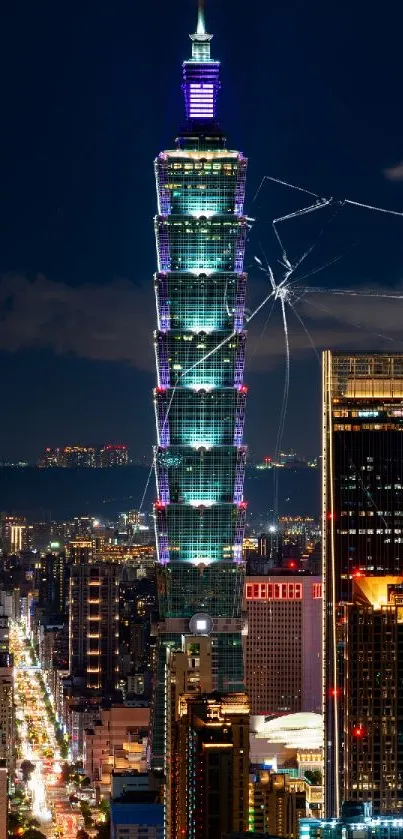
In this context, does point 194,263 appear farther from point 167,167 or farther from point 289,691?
point 289,691

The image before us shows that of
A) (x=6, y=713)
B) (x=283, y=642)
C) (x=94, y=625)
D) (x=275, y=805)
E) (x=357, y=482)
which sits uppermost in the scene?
(x=357, y=482)

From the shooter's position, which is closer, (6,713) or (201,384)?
(201,384)

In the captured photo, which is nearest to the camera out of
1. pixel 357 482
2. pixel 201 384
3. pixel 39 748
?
pixel 357 482

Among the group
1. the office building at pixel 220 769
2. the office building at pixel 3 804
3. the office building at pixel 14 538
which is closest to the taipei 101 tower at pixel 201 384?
the office building at pixel 3 804

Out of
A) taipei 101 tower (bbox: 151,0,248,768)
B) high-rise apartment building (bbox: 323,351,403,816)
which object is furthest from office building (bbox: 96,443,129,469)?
high-rise apartment building (bbox: 323,351,403,816)

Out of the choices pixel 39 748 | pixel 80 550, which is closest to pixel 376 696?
pixel 39 748

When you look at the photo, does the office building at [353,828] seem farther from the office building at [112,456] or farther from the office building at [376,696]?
the office building at [112,456]

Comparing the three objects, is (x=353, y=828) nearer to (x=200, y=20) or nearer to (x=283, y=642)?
(x=200, y=20)
